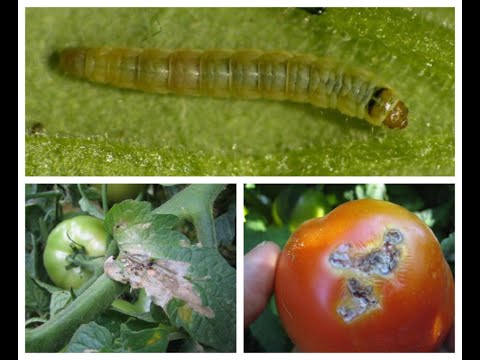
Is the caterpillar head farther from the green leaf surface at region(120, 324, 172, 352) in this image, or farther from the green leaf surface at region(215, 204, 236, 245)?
the green leaf surface at region(120, 324, 172, 352)

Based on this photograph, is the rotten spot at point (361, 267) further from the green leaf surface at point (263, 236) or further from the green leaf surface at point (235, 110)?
the green leaf surface at point (235, 110)

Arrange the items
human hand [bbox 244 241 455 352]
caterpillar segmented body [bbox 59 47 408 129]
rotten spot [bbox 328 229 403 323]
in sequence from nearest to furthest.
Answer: rotten spot [bbox 328 229 403 323] < human hand [bbox 244 241 455 352] < caterpillar segmented body [bbox 59 47 408 129]

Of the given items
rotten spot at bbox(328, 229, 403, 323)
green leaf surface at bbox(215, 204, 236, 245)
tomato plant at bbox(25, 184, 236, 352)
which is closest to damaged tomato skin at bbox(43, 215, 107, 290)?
tomato plant at bbox(25, 184, 236, 352)

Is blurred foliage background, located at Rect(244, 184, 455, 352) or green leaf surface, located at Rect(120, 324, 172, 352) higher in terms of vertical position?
blurred foliage background, located at Rect(244, 184, 455, 352)

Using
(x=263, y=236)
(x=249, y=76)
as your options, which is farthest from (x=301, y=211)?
(x=249, y=76)

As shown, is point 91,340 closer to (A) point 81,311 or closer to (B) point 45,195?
(A) point 81,311
